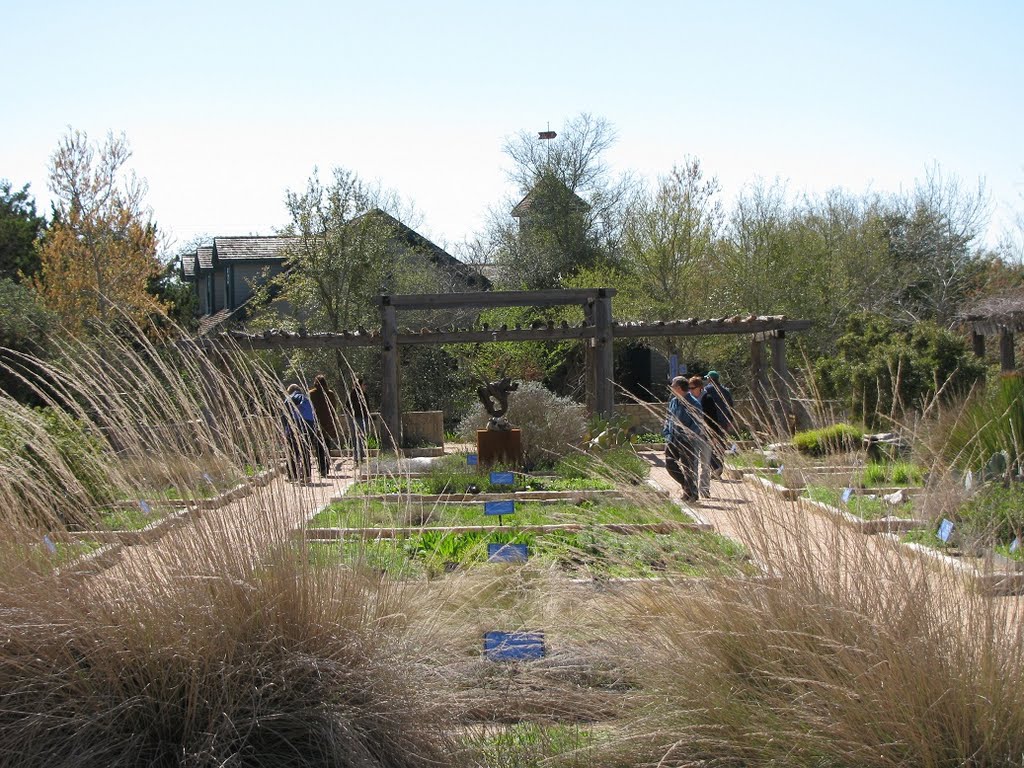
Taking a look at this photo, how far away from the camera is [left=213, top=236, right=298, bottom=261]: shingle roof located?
32062 mm

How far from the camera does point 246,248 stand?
3275 centimetres

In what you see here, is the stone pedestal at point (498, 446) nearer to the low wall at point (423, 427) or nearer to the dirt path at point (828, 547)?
the low wall at point (423, 427)

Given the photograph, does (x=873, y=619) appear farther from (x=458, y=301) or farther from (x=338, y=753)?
(x=458, y=301)

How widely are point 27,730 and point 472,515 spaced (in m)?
6.06

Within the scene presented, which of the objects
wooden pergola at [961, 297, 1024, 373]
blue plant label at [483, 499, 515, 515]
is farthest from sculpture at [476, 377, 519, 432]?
wooden pergola at [961, 297, 1024, 373]

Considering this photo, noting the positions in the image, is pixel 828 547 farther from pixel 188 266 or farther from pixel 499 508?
pixel 188 266

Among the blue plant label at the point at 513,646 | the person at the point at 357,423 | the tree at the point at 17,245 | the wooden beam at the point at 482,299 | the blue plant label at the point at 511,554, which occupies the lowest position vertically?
the blue plant label at the point at 513,646

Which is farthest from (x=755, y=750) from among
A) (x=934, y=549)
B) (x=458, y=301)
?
(x=458, y=301)

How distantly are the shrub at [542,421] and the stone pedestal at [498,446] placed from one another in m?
0.63

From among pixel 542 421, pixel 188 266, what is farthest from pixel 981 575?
pixel 188 266

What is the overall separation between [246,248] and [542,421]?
20498 mm

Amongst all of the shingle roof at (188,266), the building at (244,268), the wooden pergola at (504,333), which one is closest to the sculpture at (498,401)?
the wooden pergola at (504,333)

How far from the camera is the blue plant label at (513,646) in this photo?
3.88m

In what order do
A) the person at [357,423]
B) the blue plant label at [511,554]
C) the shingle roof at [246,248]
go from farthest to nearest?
1. the shingle roof at [246,248]
2. the blue plant label at [511,554]
3. the person at [357,423]
